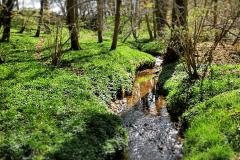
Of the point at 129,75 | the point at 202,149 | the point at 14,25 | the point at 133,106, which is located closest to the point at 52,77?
the point at 133,106

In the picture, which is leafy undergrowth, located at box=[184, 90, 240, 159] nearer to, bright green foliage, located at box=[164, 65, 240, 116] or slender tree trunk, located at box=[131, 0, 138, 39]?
bright green foliage, located at box=[164, 65, 240, 116]

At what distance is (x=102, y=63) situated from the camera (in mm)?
28047

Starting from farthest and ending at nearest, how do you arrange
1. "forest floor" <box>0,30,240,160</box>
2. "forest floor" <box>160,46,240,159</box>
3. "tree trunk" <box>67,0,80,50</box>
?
"tree trunk" <box>67,0,80,50</box> → "forest floor" <box>0,30,240,160</box> → "forest floor" <box>160,46,240,159</box>

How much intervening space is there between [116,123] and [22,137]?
438 centimetres

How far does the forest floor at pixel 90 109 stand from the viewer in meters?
13.7

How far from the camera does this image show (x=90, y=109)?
17.6 meters

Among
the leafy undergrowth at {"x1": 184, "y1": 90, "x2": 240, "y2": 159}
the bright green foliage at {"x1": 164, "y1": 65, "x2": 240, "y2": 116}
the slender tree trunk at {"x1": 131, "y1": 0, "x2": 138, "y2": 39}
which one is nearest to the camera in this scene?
the leafy undergrowth at {"x1": 184, "y1": 90, "x2": 240, "y2": 159}

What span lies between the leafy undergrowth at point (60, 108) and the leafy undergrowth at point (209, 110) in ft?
10.2

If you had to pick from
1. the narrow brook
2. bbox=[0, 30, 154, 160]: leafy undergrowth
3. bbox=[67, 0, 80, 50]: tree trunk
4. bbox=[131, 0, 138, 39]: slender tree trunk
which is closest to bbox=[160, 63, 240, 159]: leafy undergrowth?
the narrow brook

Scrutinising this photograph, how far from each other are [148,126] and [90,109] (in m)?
3.10

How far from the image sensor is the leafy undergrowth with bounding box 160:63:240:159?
1362 centimetres

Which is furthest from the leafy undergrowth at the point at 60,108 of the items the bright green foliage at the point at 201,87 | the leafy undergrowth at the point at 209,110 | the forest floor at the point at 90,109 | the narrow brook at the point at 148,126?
the bright green foliage at the point at 201,87

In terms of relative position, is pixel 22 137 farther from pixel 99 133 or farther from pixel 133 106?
pixel 133 106

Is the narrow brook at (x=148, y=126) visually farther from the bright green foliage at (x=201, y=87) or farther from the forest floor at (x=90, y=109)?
the bright green foliage at (x=201, y=87)
